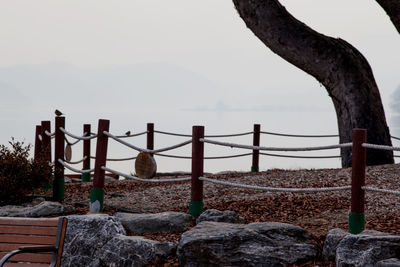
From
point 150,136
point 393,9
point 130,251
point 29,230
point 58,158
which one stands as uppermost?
point 393,9

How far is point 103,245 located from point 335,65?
7837mm

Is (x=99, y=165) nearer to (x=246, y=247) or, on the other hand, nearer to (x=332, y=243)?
(x=246, y=247)

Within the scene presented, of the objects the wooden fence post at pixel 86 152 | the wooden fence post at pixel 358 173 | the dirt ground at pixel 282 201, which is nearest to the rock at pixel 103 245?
the dirt ground at pixel 282 201

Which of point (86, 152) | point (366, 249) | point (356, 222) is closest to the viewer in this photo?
point (366, 249)

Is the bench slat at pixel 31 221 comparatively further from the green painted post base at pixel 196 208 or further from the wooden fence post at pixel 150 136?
the wooden fence post at pixel 150 136

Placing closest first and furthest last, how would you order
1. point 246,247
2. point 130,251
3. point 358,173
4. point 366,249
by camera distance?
1. point 366,249
2. point 246,247
3. point 130,251
4. point 358,173

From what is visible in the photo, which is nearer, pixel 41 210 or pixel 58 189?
pixel 41 210

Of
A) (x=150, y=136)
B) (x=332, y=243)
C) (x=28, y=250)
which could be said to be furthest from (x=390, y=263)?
(x=150, y=136)

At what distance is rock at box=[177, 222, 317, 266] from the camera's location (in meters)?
6.52

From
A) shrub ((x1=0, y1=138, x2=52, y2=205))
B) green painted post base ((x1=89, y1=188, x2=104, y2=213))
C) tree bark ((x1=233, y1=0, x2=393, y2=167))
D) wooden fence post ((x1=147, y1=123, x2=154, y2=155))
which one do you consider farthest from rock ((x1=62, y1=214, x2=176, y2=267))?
wooden fence post ((x1=147, y1=123, x2=154, y2=155))

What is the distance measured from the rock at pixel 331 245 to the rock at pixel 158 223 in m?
1.98

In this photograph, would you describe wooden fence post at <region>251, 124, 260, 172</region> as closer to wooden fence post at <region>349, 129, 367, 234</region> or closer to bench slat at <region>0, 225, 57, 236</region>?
wooden fence post at <region>349, 129, 367, 234</region>

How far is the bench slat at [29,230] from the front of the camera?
5.43 metres

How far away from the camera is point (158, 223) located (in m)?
7.96
